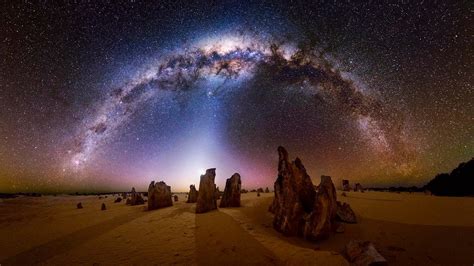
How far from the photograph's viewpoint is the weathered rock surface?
27.6ft

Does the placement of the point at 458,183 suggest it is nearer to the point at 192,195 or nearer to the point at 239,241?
the point at 192,195

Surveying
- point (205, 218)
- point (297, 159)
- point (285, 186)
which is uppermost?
point (297, 159)

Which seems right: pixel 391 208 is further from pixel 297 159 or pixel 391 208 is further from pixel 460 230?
pixel 297 159

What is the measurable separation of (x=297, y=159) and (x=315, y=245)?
14.2ft

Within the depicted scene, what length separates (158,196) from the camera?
21.8 meters

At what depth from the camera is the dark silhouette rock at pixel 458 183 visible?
29.7 meters

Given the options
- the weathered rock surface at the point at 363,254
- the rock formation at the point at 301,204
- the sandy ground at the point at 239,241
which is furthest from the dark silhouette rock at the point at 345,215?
the weathered rock surface at the point at 363,254

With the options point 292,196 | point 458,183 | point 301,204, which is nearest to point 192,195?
point 292,196

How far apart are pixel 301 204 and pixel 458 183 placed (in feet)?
98.7

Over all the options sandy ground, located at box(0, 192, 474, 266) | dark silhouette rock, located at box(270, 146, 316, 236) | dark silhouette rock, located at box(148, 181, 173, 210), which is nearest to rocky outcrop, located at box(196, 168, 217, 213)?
sandy ground, located at box(0, 192, 474, 266)

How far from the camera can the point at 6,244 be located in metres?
14.9

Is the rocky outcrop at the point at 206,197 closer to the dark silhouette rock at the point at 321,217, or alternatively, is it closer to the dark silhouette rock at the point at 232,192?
the dark silhouette rock at the point at 232,192

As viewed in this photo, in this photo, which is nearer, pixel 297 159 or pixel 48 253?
pixel 48 253

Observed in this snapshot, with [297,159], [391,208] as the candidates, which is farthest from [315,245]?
[391,208]
